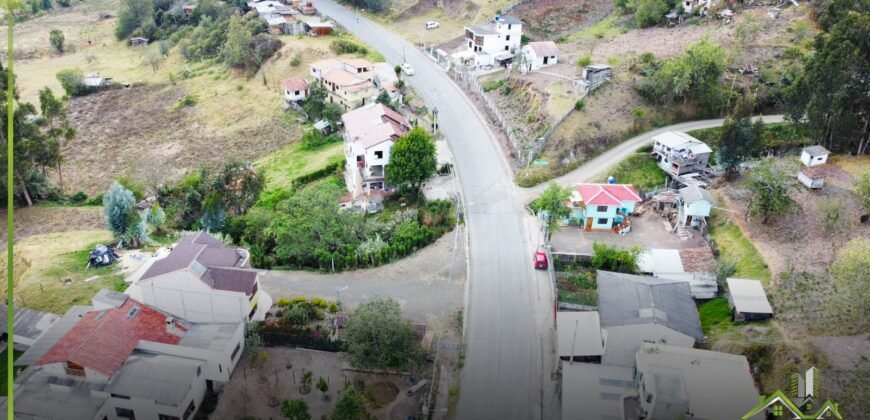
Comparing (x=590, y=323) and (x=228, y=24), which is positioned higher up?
(x=228, y=24)

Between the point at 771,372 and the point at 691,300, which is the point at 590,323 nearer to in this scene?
the point at 691,300

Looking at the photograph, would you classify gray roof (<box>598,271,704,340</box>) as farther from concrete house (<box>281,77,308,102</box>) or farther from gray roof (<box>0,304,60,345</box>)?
concrete house (<box>281,77,308,102</box>)

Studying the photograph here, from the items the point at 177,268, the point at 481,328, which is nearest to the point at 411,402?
the point at 481,328

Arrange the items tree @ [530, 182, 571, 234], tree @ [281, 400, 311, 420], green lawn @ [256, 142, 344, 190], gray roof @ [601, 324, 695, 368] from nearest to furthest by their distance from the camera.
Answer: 1. tree @ [281, 400, 311, 420]
2. gray roof @ [601, 324, 695, 368]
3. tree @ [530, 182, 571, 234]
4. green lawn @ [256, 142, 344, 190]

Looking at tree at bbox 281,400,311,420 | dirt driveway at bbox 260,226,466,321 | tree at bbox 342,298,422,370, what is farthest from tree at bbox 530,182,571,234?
tree at bbox 281,400,311,420

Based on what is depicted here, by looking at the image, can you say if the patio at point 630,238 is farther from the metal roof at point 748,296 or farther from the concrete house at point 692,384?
the concrete house at point 692,384

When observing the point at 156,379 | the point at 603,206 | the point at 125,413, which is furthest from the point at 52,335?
the point at 603,206
